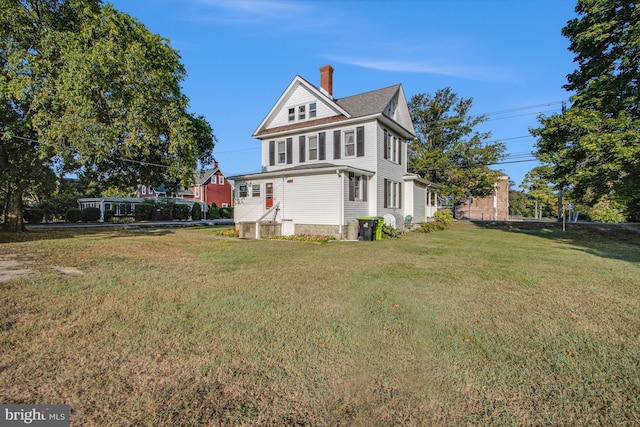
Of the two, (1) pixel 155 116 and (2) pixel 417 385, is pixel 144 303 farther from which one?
(1) pixel 155 116

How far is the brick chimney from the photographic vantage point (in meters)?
19.2

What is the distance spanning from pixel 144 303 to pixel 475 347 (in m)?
4.52

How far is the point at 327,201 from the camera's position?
14367mm

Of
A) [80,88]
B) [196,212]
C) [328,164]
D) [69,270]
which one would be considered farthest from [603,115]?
[196,212]

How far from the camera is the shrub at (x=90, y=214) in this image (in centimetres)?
2964

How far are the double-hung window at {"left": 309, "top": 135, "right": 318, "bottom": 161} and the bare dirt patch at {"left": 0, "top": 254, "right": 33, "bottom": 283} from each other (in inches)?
518

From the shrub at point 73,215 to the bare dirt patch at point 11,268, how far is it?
25.7m

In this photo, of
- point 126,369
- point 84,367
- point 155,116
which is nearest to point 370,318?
point 126,369

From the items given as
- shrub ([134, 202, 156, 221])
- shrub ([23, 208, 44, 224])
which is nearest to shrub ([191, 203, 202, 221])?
Result: shrub ([134, 202, 156, 221])

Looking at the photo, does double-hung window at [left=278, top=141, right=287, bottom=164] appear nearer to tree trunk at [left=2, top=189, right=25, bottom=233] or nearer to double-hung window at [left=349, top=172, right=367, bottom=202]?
double-hung window at [left=349, top=172, right=367, bottom=202]

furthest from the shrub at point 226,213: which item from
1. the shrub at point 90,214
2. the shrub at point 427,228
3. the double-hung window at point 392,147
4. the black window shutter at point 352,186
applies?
the black window shutter at point 352,186

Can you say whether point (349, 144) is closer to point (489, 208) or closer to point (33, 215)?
point (33, 215)

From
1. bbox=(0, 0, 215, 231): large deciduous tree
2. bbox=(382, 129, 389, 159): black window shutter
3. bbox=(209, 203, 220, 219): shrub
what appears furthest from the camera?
bbox=(209, 203, 220, 219): shrub

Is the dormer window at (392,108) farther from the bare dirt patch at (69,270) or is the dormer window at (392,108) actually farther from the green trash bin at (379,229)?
the bare dirt patch at (69,270)
